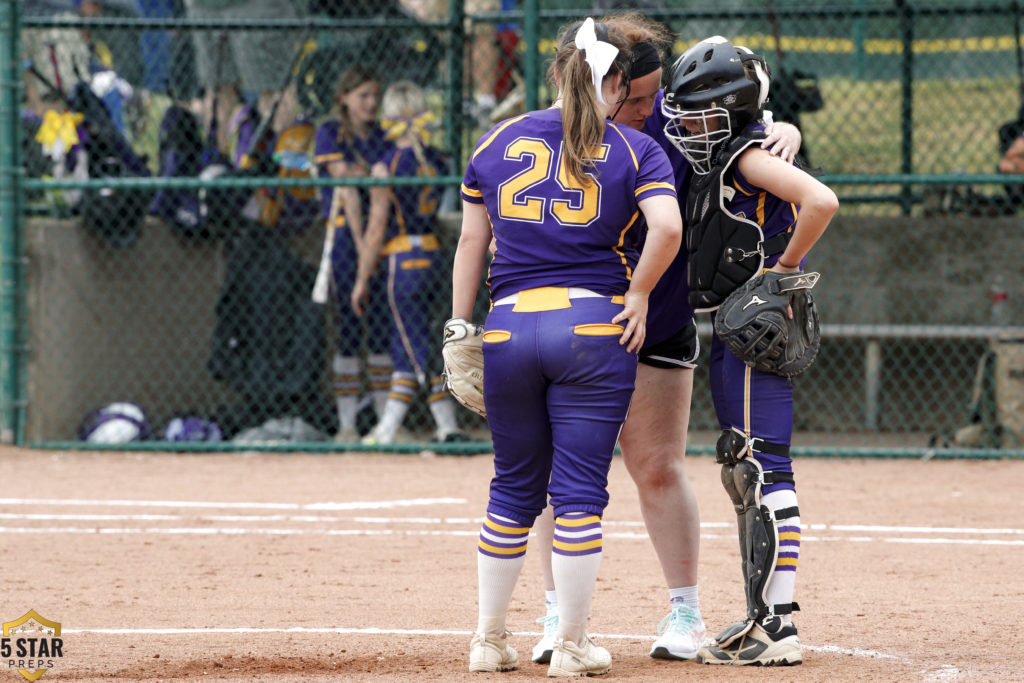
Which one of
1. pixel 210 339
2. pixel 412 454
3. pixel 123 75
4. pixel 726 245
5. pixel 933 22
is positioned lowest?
pixel 412 454

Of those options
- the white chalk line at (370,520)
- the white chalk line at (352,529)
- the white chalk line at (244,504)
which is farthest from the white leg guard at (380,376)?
the white chalk line at (370,520)

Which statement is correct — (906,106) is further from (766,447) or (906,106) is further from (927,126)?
(766,447)

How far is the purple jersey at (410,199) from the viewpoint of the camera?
30.6ft

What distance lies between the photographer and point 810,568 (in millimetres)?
5629

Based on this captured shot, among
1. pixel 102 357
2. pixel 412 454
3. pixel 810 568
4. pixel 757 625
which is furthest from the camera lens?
pixel 102 357

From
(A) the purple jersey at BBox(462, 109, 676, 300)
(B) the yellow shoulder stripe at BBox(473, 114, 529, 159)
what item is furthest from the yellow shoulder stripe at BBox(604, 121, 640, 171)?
(B) the yellow shoulder stripe at BBox(473, 114, 529, 159)

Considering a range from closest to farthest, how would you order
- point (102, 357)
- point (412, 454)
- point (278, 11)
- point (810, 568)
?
point (810, 568) < point (412, 454) < point (102, 357) < point (278, 11)

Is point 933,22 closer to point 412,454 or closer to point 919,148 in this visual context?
point 919,148

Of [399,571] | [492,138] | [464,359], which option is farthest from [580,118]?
[399,571]

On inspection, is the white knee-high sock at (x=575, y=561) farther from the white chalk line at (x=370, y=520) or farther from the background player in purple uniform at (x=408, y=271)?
the background player in purple uniform at (x=408, y=271)

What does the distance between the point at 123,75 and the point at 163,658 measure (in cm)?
830

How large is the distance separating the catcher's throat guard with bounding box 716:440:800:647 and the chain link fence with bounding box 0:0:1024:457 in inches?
201

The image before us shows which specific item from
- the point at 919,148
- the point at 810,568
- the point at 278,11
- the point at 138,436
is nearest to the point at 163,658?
the point at 810,568

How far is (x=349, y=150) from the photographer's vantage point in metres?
9.61
